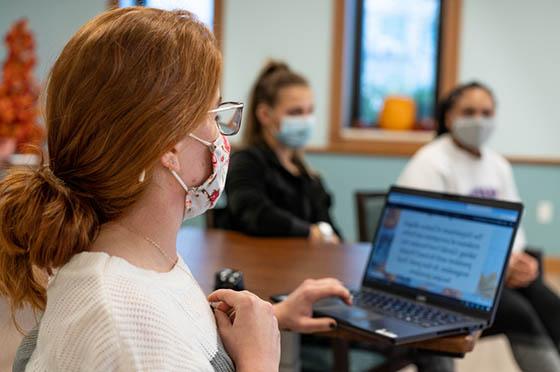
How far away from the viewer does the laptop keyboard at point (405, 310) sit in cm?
156

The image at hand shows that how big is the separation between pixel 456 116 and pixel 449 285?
1749mm

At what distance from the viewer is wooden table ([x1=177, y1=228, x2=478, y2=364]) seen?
5.02 ft

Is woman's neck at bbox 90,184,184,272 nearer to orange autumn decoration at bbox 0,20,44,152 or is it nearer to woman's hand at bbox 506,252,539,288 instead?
woman's hand at bbox 506,252,539,288

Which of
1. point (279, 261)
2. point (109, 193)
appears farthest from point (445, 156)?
point (109, 193)

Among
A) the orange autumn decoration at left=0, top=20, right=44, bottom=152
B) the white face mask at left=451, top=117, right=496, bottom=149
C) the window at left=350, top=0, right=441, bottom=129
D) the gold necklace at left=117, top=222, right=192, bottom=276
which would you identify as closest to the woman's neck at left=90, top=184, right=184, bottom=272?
the gold necklace at left=117, top=222, right=192, bottom=276

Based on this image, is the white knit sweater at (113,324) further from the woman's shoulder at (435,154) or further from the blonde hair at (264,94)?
the woman's shoulder at (435,154)

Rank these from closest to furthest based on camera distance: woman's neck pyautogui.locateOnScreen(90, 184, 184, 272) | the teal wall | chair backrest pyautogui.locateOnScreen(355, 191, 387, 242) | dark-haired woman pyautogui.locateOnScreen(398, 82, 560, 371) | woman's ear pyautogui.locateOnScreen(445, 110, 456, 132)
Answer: woman's neck pyautogui.locateOnScreen(90, 184, 184, 272)
dark-haired woman pyautogui.locateOnScreen(398, 82, 560, 371)
chair backrest pyautogui.locateOnScreen(355, 191, 387, 242)
woman's ear pyautogui.locateOnScreen(445, 110, 456, 132)
the teal wall

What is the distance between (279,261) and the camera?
215 centimetres

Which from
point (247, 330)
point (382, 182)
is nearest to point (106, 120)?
point (247, 330)

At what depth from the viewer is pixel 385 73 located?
18.4 ft

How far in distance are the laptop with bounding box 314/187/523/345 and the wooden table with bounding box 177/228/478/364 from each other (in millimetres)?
34

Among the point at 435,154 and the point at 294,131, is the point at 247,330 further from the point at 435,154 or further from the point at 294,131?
the point at 435,154

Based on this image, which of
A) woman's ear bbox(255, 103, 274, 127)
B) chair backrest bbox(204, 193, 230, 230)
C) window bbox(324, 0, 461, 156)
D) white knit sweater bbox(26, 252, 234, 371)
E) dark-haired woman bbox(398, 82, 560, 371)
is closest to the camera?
white knit sweater bbox(26, 252, 234, 371)

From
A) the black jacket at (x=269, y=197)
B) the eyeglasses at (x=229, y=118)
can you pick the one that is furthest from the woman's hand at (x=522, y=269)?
the eyeglasses at (x=229, y=118)
